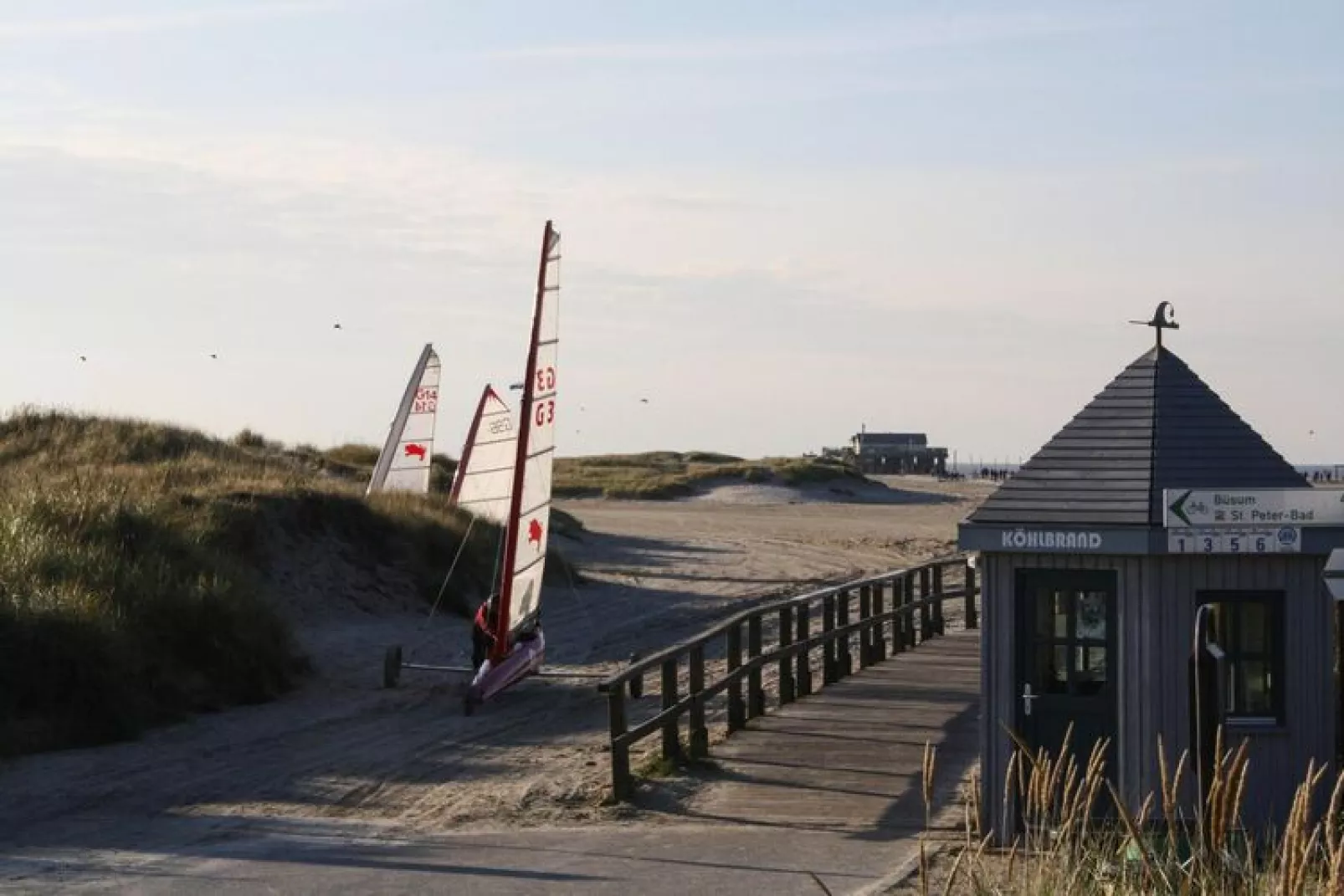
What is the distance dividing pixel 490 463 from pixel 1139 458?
21151 mm

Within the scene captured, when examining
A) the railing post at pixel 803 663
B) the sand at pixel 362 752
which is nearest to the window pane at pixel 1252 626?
the sand at pixel 362 752

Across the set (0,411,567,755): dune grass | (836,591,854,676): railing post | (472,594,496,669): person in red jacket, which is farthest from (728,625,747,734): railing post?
(0,411,567,755): dune grass

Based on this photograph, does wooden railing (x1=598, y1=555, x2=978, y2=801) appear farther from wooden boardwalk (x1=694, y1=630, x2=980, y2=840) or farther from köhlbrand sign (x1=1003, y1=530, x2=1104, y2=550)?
köhlbrand sign (x1=1003, y1=530, x2=1104, y2=550)

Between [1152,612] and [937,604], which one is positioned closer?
[1152,612]

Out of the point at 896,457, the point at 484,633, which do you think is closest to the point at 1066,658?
the point at 484,633

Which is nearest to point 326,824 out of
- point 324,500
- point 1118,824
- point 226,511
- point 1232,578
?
point 1118,824

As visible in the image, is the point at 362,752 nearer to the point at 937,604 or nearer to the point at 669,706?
the point at 669,706

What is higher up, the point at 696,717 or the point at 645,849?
the point at 696,717

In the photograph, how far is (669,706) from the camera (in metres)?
16.2

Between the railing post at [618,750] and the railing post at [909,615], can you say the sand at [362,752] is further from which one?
the railing post at [909,615]

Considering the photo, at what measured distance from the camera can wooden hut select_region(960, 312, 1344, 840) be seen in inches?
474

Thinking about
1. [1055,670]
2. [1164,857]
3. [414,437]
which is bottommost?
[1164,857]

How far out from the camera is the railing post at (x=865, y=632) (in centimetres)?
2288

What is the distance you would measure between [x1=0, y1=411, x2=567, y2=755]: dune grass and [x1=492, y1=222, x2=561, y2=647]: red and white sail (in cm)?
Answer: 271
